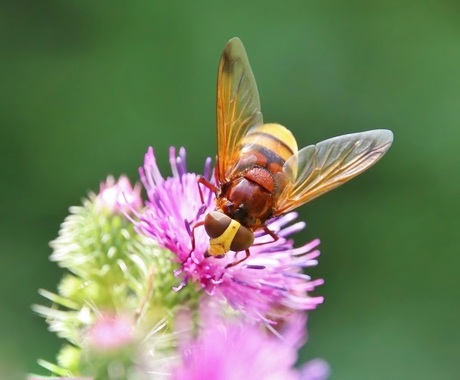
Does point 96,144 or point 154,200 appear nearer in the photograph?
point 154,200

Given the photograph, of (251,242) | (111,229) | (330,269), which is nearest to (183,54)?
(330,269)

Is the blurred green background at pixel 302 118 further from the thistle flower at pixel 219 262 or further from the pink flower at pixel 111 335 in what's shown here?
the pink flower at pixel 111 335

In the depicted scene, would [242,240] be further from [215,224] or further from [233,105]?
[233,105]

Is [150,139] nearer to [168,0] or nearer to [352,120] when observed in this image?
[168,0]

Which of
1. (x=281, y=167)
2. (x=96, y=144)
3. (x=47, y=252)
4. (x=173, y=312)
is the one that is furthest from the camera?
(x=96, y=144)

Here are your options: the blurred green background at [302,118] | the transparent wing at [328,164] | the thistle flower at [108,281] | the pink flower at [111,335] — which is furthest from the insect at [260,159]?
the blurred green background at [302,118]

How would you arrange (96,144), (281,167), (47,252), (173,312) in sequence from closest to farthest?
(173,312) < (281,167) < (47,252) < (96,144)

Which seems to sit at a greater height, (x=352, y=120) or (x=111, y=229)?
(x=111, y=229)
